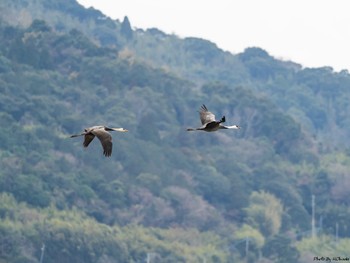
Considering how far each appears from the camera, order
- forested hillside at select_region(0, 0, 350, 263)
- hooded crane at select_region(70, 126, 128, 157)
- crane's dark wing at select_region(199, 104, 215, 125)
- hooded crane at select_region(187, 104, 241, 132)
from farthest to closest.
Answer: forested hillside at select_region(0, 0, 350, 263), crane's dark wing at select_region(199, 104, 215, 125), hooded crane at select_region(187, 104, 241, 132), hooded crane at select_region(70, 126, 128, 157)

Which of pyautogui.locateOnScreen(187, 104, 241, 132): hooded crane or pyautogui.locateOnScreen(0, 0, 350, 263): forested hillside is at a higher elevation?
pyautogui.locateOnScreen(187, 104, 241, 132): hooded crane

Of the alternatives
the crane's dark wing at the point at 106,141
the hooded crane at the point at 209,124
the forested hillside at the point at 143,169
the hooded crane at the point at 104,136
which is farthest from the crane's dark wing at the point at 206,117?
the forested hillside at the point at 143,169

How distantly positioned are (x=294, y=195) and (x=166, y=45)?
58.0 m

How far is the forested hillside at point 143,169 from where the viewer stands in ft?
310

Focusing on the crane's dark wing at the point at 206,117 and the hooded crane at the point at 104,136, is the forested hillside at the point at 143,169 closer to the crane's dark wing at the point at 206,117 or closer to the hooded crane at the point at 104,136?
the crane's dark wing at the point at 206,117

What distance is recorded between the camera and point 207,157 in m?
120

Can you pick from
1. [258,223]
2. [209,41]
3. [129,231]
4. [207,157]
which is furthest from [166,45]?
[129,231]

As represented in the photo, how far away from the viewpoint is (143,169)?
112 metres

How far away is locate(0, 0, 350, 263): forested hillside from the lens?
9462 centimetres

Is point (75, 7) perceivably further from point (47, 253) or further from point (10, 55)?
point (47, 253)

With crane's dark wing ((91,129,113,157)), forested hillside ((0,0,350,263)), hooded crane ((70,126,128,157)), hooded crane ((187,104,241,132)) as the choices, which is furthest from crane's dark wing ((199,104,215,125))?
forested hillside ((0,0,350,263))

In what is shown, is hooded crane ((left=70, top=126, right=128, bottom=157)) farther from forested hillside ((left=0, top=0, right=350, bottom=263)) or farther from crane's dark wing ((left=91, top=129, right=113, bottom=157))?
forested hillside ((left=0, top=0, right=350, bottom=263))

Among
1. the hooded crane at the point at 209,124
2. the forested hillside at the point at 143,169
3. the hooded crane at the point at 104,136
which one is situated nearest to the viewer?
the hooded crane at the point at 104,136

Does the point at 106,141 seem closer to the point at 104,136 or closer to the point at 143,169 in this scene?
the point at 104,136
